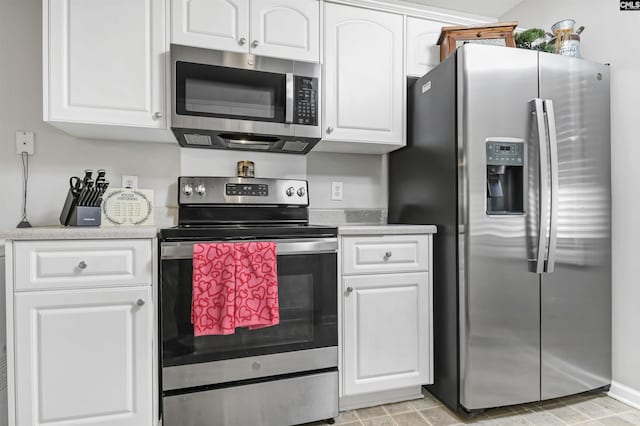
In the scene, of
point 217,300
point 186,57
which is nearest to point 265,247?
point 217,300

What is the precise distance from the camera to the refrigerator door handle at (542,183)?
1700 millimetres

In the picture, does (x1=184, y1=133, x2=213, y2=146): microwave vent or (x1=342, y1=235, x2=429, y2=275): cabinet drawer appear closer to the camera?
(x1=342, y1=235, x2=429, y2=275): cabinet drawer

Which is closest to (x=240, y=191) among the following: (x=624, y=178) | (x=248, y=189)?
(x=248, y=189)

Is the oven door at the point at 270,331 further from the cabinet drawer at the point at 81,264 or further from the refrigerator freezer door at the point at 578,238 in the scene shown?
the refrigerator freezer door at the point at 578,238

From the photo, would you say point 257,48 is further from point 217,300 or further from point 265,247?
point 217,300

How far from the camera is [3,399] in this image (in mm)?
1491

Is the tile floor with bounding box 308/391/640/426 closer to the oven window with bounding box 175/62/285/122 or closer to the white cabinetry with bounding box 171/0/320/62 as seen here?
the oven window with bounding box 175/62/285/122

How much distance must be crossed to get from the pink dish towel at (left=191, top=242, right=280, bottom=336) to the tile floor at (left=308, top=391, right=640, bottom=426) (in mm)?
663

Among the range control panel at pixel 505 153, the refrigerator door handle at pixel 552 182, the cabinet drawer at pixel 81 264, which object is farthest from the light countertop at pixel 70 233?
the refrigerator door handle at pixel 552 182

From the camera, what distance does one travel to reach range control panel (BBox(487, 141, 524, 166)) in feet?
5.57

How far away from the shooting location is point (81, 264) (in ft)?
4.47

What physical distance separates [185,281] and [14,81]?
148cm

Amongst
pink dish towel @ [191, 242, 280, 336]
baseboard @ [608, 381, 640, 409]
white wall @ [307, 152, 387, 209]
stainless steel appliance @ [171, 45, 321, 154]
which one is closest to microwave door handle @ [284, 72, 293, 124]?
stainless steel appliance @ [171, 45, 321, 154]

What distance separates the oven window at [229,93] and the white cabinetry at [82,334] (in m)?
0.72
